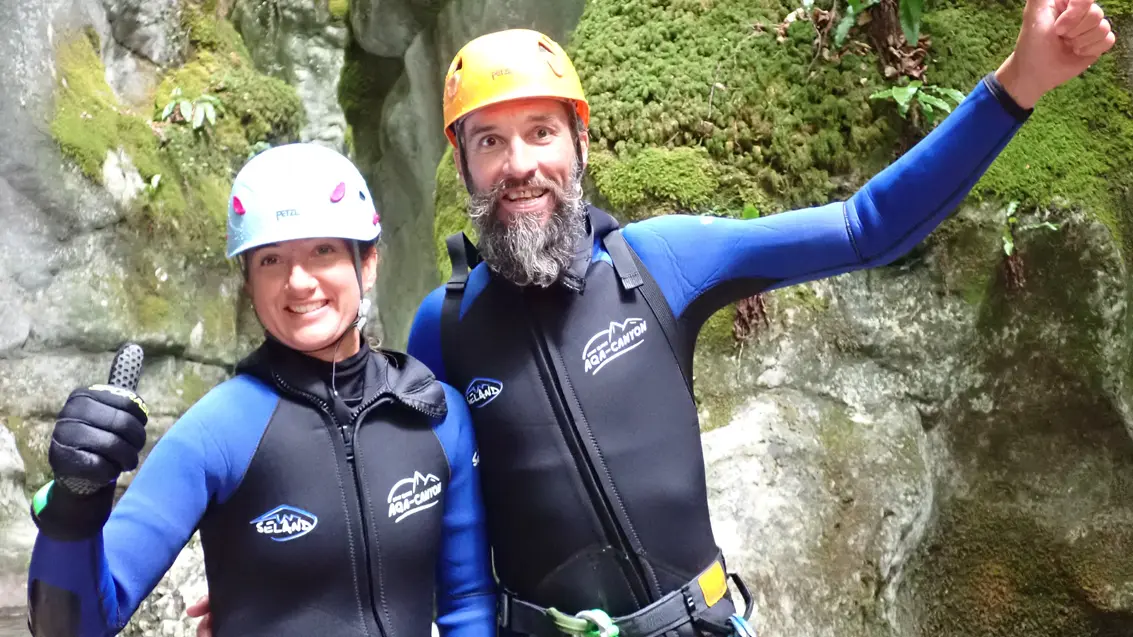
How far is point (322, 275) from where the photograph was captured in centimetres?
201

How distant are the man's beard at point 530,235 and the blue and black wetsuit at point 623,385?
0.21ft

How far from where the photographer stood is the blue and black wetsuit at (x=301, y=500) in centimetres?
180

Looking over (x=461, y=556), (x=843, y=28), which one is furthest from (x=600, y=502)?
(x=843, y=28)

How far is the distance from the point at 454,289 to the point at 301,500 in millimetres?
779

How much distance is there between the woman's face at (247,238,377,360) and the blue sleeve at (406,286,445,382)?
1.38ft

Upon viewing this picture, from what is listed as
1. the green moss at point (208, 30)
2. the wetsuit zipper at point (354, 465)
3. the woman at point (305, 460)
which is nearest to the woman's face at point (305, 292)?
the woman at point (305, 460)

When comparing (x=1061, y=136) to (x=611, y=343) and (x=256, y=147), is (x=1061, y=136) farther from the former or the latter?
(x=256, y=147)

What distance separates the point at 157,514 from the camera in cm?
176

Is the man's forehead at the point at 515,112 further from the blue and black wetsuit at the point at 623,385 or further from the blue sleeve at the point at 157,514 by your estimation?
the blue sleeve at the point at 157,514

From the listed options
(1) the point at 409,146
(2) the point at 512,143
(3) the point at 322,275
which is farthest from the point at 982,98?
(1) the point at 409,146

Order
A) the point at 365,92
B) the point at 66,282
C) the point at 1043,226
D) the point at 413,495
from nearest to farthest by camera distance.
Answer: the point at 413,495 → the point at 1043,226 → the point at 66,282 → the point at 365,92

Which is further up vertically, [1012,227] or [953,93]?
[953,93]

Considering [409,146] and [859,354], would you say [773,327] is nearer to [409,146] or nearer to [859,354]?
[859,354]

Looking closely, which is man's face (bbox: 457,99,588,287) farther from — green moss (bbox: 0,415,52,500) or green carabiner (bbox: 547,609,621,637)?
green moss (bbox: 0,415,52,500)
